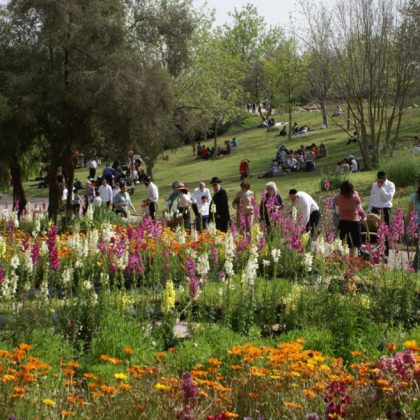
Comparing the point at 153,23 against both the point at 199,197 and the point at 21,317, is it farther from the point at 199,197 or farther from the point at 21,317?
the point at 21,317

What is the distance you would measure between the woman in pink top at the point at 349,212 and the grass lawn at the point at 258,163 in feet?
42.0

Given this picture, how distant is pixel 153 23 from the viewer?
26391mm

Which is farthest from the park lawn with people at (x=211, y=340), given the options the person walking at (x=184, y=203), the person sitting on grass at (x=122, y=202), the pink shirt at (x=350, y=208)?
the person sitting on grass at (x=122, y=202)

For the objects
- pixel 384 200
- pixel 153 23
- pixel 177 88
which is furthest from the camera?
pixel 177 88

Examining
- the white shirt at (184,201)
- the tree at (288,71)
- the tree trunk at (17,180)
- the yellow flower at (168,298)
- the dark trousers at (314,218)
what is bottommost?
the yellow flower at (168,298)

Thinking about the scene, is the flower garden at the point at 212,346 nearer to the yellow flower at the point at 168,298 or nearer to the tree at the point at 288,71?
the yellow flower at the point at 168,298

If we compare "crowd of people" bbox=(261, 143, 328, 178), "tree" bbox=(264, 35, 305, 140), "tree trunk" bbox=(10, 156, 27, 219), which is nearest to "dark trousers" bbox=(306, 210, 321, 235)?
"tree trunk" bbox=(10, 156, 27, 219)

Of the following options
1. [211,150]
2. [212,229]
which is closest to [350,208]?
[212,229]

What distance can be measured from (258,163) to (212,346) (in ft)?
129

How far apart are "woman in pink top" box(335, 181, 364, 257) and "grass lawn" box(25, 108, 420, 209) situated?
12.8 metres

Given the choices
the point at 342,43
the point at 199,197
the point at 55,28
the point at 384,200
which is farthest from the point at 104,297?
the point at 342,43

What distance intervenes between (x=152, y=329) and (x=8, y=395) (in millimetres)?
2825

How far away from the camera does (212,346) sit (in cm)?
679

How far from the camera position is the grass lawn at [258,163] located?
33.5m
